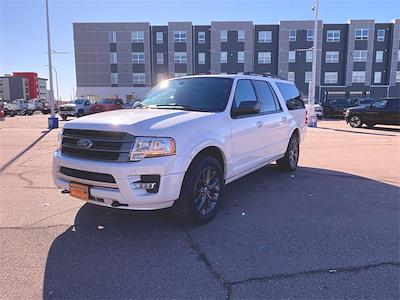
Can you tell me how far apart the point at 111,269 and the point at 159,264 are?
1.54 feet

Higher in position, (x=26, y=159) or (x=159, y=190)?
(x=159, y=190)

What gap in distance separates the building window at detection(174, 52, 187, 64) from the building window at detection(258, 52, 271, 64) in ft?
40.6

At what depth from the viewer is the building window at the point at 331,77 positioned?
57.2 metres

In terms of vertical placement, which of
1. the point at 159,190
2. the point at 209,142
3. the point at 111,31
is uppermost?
the point at 111,31

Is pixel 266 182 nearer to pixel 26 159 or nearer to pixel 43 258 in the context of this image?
pixel 43 258

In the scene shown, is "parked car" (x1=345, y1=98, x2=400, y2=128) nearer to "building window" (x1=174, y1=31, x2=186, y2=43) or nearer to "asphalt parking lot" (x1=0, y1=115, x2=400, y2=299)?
"asphalt parking lot" (x1=0, y1=115, x2=400, y2=299)

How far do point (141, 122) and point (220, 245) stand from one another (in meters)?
1.67

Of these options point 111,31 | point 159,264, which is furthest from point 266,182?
point 111,31

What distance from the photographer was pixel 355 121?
1895 cm

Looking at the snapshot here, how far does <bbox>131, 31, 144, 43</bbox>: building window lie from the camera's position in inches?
2263

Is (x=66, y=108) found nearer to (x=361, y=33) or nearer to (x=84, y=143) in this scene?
(x=84, y=143)

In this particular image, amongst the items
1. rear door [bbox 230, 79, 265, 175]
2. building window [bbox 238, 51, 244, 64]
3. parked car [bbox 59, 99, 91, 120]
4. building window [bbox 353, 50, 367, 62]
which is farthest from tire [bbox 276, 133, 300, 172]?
building window [bbox 353, 50, 367, 62]

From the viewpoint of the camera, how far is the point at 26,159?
9.38 m

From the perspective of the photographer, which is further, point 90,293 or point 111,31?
point 111,31
